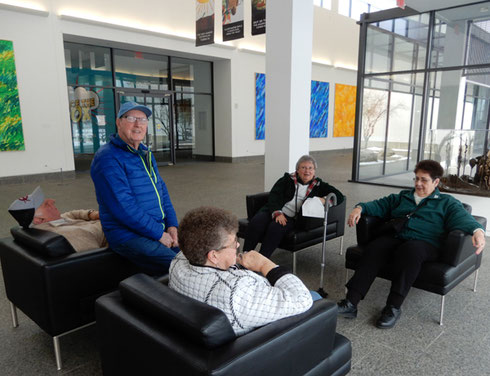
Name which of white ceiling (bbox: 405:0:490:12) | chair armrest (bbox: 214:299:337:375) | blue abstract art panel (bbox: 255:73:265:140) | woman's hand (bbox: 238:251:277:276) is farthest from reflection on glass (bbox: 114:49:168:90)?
chair armrest (bbox: 214:299:337:375)

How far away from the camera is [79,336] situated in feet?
8.21

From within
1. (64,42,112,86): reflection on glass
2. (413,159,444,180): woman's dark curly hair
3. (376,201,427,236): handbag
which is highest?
(64,42,112,86): reflection on glass

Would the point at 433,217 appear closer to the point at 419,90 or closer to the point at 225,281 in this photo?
the point at 225,281

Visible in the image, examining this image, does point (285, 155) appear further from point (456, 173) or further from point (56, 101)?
Answer: point (56, 101)

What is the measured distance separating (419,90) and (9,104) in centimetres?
885

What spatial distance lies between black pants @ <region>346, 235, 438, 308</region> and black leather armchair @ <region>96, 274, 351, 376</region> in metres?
1.11

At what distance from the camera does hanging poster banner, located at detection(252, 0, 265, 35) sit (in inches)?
244

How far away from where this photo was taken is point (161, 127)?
12.1 meters

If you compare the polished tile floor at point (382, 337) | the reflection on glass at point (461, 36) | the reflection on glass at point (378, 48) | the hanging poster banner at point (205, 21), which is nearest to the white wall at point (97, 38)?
the hanging poster banner at point (205, 21)

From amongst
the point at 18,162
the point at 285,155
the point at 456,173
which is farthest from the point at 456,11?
the point at 18,162

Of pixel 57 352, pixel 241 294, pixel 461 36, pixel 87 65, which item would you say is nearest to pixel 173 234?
pixel 57 352

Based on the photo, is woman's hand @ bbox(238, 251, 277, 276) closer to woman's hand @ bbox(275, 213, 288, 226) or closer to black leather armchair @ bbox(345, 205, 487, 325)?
black leather armchair @ bbox(345, 205, 487, 325)

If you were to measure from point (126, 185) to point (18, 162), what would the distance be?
7290 millimetres

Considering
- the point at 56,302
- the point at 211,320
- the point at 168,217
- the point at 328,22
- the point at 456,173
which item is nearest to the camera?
the point at 211,320
